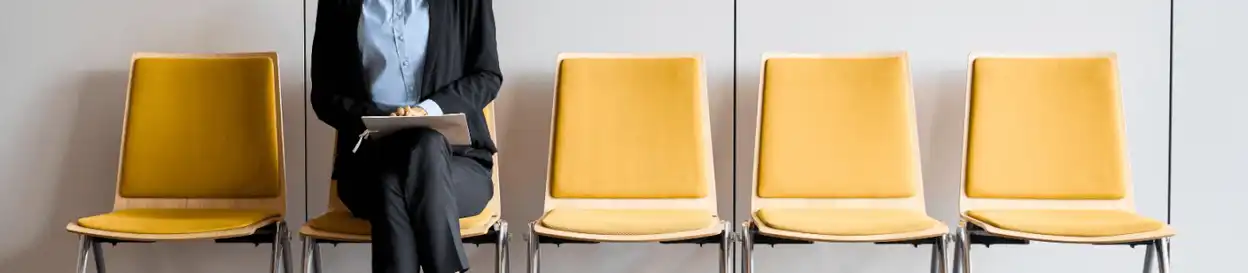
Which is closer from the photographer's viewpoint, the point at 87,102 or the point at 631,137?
the point at 631,137

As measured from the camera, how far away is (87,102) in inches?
131

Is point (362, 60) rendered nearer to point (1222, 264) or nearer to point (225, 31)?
point (225, 31)

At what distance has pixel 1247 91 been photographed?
3.15m

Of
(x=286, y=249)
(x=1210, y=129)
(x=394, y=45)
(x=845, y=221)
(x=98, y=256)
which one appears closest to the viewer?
(x=845, y=221)

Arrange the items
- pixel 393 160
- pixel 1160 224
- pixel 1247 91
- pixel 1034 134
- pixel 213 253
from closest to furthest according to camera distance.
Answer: pixel 393 160 → pixel 1160 224 → pixel 1034 134 → pixel 1247 91 → pixel 213 253

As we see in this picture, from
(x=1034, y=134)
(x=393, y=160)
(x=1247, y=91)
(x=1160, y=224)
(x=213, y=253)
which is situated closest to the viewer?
(x=393, y=160)

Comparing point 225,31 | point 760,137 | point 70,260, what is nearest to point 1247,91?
point 760,137

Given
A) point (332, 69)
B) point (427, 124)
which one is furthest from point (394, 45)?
point (427, 124)

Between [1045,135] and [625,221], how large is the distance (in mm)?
1238

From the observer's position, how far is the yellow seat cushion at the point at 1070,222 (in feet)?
8.06

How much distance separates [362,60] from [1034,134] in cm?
185

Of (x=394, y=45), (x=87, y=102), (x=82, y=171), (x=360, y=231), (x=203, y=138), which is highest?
(x=394, y=45)

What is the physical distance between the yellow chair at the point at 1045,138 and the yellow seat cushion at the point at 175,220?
191 centimetres

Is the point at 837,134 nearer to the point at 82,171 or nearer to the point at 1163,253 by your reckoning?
the point at 1163,253
